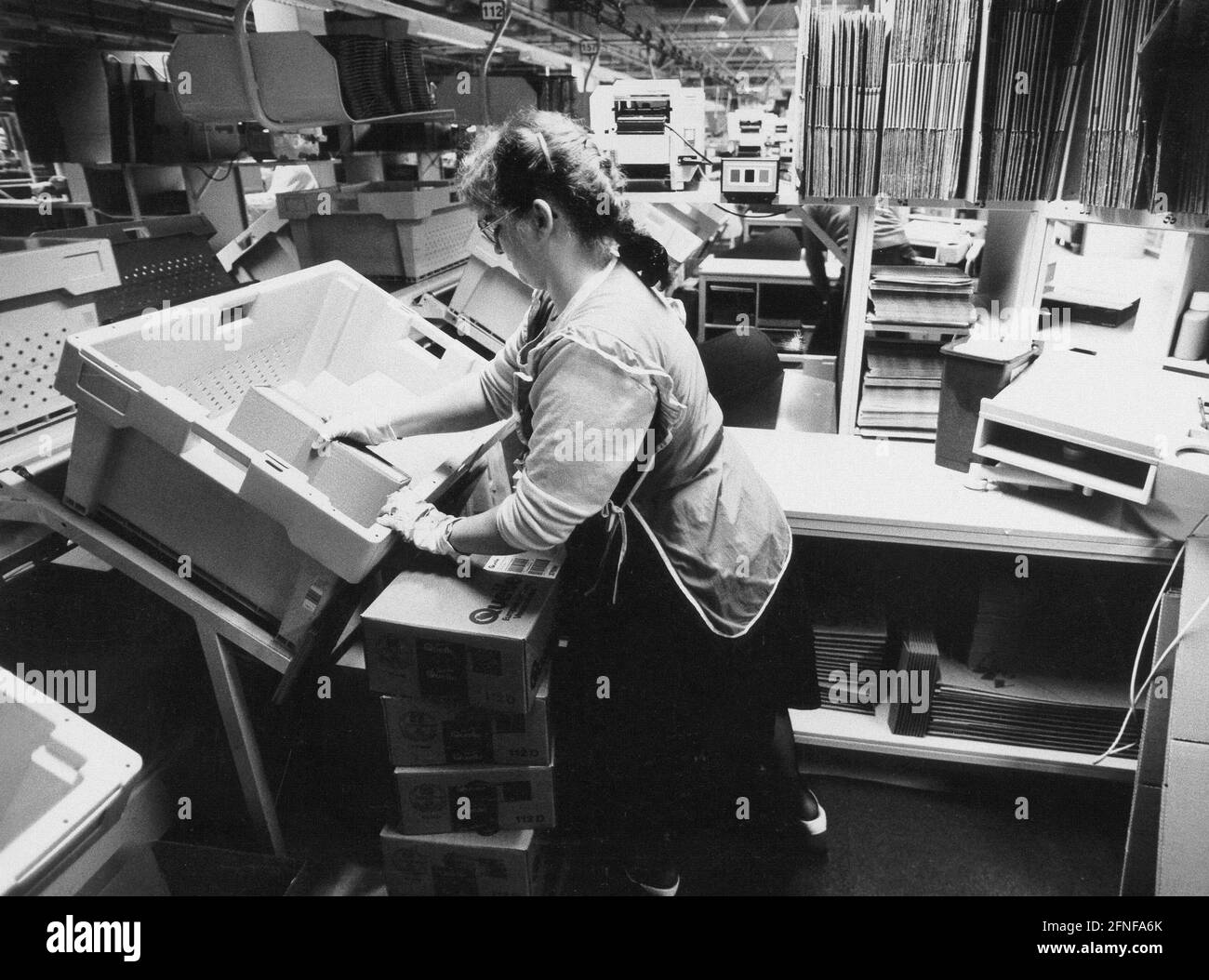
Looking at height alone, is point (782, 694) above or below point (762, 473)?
below

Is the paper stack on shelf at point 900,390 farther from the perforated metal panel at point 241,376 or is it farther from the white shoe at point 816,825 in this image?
the perforated metal panel at point 241,376

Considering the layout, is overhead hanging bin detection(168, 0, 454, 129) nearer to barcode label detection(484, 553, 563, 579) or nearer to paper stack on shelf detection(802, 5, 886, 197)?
paper stack on shelf detection(802, 5, 886, 197)

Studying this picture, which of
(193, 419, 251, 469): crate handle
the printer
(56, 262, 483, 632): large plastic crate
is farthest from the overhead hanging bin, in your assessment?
(193, 419, 251, 469): crate handle

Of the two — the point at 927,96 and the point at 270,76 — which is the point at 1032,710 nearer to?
the point at 927,96

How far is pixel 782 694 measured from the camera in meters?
1.50

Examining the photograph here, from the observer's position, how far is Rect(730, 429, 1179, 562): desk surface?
4.83 feet

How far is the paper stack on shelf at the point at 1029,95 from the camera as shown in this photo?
1.54m

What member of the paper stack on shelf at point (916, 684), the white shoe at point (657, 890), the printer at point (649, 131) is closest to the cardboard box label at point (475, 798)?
the white shoe at point (657, 890)

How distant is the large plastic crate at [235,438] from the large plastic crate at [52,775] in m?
0.40

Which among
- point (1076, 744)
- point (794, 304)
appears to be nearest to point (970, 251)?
point (794, 304)

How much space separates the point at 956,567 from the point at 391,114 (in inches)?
82.1

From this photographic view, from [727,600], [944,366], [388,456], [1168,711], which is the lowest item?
[1168,711]

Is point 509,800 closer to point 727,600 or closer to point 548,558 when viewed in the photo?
point 548,558
